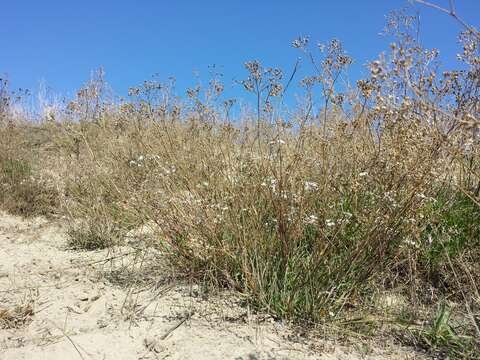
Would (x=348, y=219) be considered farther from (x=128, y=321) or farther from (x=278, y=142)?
(x=128, y=321)

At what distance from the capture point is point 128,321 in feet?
8.70

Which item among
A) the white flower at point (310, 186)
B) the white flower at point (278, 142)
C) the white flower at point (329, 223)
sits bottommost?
the white flower at point (329, 223)

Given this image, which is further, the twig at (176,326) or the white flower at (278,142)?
the white flower at (278,142)

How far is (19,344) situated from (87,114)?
411 cm

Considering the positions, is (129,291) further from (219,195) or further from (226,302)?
(219,195)

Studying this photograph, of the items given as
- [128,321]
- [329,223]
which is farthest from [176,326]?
[329,223]

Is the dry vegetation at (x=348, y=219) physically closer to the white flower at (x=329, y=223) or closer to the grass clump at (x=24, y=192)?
the white flower at (x=329, y=223)

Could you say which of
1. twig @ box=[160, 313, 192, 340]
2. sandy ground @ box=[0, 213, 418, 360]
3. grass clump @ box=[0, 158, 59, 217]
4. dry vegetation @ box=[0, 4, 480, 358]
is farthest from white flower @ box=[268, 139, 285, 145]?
grass clump @ box=[0, 158, 59, 217]

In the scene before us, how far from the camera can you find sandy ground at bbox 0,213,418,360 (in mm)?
2334

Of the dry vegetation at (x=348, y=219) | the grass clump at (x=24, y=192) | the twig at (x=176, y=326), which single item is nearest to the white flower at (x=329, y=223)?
the dry vegetation at (x=348, y=219)

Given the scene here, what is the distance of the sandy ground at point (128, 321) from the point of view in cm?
233

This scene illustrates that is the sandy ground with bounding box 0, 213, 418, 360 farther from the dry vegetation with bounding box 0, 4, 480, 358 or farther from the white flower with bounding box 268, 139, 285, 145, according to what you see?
the white flower with bounding box 268, 139, 285, 145

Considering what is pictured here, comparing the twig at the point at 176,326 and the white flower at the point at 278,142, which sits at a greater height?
the white flower at the point at 278,142

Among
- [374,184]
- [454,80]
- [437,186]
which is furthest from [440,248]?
[454,80]
